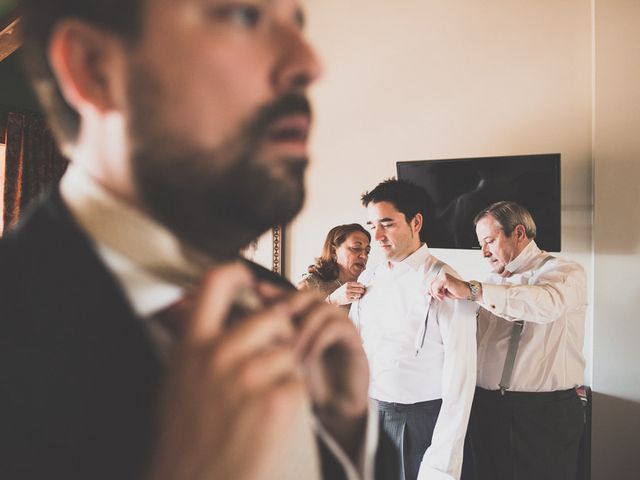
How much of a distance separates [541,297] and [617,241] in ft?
2.85

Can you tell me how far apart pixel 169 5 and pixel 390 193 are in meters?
1.41

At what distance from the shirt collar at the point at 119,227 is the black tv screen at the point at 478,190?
5.99ft

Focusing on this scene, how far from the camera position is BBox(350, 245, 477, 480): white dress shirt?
1511 millimetres

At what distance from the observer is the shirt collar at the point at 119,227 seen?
289 mm

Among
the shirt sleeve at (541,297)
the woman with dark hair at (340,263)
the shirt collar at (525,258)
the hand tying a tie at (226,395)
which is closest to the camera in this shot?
the hand tying a tie at (226,395)

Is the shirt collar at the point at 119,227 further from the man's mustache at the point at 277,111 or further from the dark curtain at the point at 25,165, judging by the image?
the dark curtain at the point at 25,165

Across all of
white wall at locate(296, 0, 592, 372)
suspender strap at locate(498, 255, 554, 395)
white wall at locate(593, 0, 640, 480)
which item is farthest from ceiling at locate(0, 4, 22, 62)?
white wall at locate(593, 0, 640, 480)

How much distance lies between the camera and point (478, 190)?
2318 millimetres

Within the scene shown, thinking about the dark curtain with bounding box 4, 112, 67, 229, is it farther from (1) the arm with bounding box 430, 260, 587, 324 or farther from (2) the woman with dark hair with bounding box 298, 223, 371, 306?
(1) the arm with bounding box 430, 260, 587, 324

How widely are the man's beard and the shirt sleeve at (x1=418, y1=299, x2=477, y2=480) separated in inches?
52.5

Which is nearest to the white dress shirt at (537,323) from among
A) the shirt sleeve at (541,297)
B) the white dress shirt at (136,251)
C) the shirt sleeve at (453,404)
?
the shirt sleeve at (541,297)

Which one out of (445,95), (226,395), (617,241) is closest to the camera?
(226,395)

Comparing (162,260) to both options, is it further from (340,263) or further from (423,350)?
(340,263)

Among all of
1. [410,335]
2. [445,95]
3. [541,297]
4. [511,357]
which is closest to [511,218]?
[541,297]
